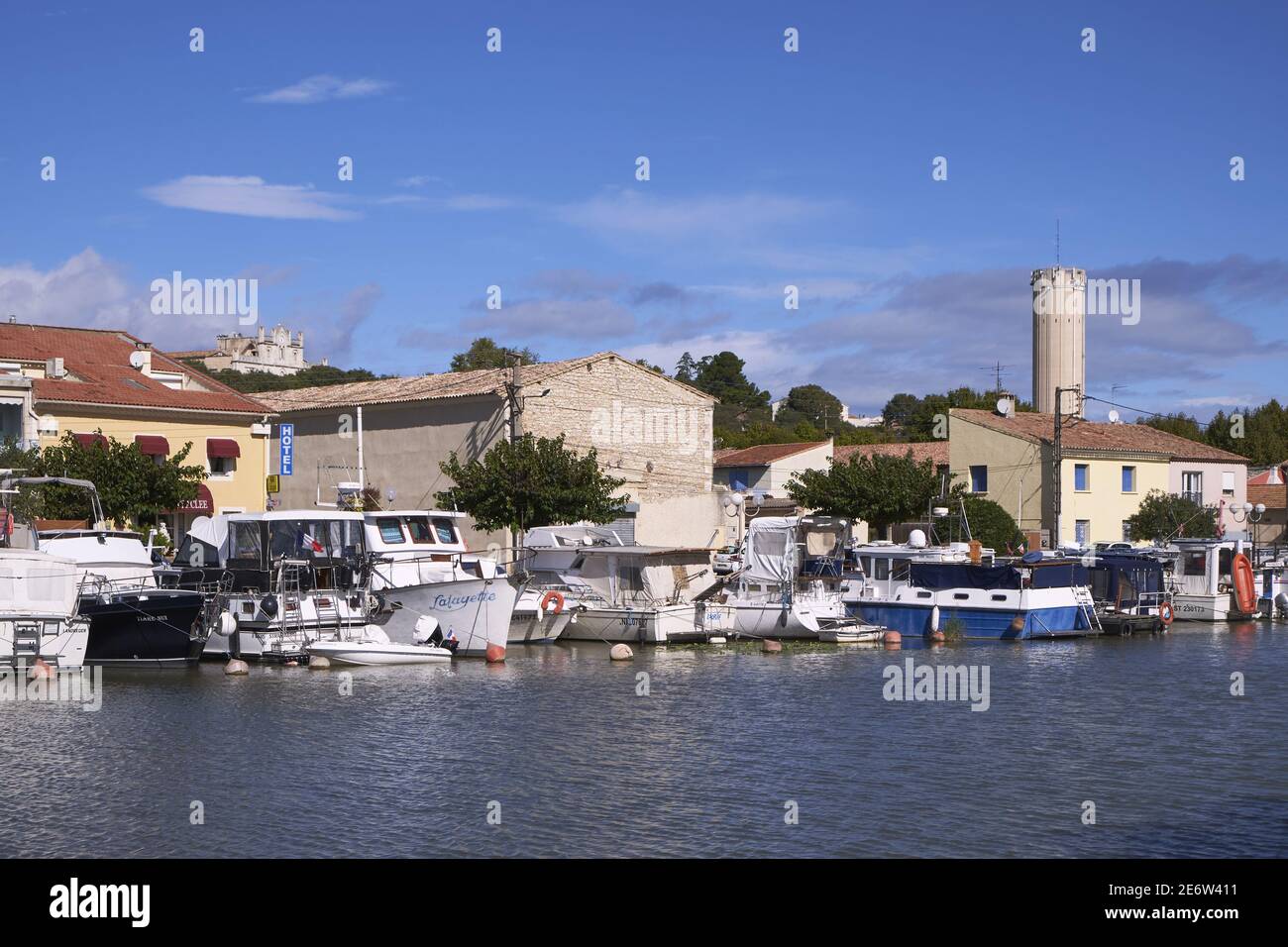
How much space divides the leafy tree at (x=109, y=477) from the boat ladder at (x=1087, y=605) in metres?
27.4

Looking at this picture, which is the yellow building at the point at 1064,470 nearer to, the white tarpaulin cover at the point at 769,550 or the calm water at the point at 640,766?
the white tarpaulin cover at the point at 769,550

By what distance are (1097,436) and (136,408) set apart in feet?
131

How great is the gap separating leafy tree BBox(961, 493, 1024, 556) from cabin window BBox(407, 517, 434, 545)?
28.3 metres

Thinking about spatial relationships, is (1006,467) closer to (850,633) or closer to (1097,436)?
(1097,436)

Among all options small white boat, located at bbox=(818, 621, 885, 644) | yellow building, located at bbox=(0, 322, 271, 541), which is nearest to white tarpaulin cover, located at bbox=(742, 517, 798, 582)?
small white boat, located at bbox=(818, 621, 885, 644)

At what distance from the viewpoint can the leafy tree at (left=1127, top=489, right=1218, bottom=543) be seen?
61781 millimetres

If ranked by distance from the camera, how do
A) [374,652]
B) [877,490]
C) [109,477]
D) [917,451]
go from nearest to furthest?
[374,652] → [109,477] → [877,490] → [917,451]

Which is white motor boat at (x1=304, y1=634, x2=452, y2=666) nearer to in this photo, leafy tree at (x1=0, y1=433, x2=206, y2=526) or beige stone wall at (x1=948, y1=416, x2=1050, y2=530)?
leafy tree at (x1=0, y1=433, x2=206, y2=526)

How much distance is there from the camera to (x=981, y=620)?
41031 mm

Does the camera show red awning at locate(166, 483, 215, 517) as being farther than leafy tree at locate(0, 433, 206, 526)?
A: Yes

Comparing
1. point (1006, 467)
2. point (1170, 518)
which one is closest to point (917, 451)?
point (1006, 467)

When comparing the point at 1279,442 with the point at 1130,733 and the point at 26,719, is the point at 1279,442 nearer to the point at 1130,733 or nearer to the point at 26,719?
the point at 1130,733
